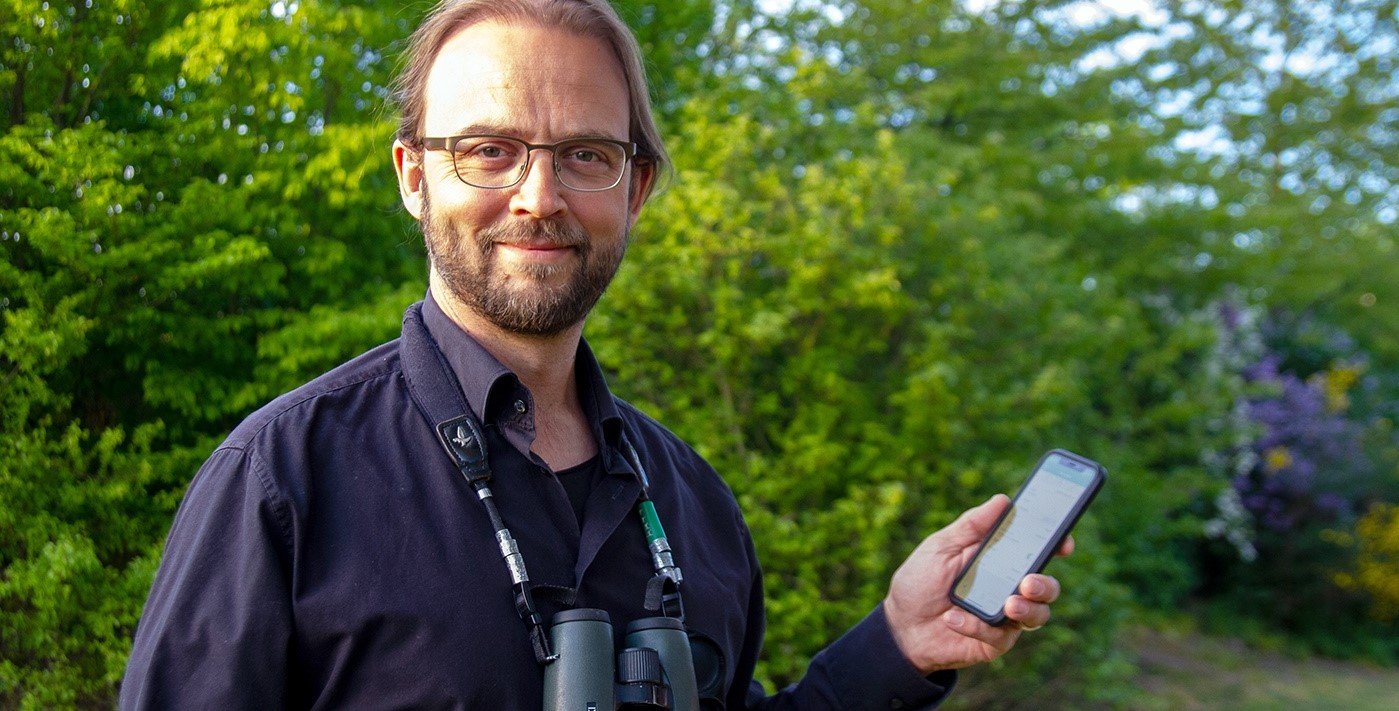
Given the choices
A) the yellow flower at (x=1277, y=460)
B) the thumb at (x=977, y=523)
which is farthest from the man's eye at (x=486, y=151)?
the yellow flower at (x=1277, y=460)

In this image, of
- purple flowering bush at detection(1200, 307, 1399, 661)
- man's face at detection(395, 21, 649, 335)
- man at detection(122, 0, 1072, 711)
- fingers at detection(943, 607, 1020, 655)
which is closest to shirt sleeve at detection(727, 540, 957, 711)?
man at detection(122, 0, 1072, 711)

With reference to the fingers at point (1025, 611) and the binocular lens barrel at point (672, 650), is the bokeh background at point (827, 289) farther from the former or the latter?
the fingers at point (1025, 611)

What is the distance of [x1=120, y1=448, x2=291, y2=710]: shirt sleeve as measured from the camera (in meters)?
1.47

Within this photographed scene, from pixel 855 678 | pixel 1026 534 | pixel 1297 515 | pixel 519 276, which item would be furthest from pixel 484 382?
pixel 1297 515

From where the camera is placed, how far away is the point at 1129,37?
1181 centimetres

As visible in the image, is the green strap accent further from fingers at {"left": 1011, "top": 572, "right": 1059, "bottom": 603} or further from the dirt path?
the dirt path

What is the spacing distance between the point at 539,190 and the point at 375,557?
0.60m

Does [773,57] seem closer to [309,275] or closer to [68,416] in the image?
[309,275]

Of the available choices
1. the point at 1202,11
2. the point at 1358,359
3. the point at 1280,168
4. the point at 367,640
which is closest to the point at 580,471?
the point at 367,640

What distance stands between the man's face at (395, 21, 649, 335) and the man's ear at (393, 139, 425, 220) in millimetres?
67

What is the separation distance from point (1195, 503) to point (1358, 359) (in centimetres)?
418

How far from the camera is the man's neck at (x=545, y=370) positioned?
192 centimetres

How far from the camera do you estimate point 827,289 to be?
6.17 metres

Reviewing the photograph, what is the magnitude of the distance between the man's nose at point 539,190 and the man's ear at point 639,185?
0.74 feet
